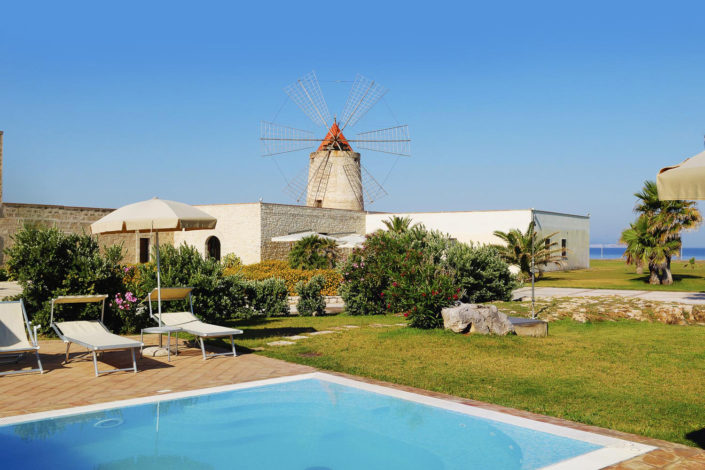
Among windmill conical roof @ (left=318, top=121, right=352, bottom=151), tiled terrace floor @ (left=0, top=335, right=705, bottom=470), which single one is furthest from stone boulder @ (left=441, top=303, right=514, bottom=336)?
windmill conical roof @ (left=318, top=121, right=352, bottom=151)

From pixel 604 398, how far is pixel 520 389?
747 mm

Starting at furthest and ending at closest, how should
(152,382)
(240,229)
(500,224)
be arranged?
1. (500,224)
2. (240,229)
3. (152,382)

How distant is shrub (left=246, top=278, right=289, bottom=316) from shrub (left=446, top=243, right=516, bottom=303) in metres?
3.74

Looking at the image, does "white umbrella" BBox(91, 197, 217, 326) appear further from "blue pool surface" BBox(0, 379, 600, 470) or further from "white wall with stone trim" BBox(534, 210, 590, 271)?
"white wall with stone trim" BBox(534, 210, 590, 271)

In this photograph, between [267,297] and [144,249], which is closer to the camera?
[267,297]

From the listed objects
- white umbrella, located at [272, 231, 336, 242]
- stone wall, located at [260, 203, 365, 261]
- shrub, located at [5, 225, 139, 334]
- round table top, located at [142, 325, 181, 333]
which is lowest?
round table top, located at [142, 325, 181, 333]

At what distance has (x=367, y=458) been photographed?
4340 mm

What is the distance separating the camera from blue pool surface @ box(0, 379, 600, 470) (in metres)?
4.16

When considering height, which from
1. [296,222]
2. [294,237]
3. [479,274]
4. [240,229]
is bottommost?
[479,274]

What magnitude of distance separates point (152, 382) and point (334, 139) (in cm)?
3061

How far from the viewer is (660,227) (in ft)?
68.7

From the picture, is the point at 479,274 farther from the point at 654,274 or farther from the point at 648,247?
the point at 654,274

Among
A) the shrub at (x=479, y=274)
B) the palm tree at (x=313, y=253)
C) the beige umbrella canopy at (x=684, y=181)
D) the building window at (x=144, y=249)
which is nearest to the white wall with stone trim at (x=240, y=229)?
the building window at (x=144, y=249)

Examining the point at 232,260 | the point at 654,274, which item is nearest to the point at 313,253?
the point at 232,260
